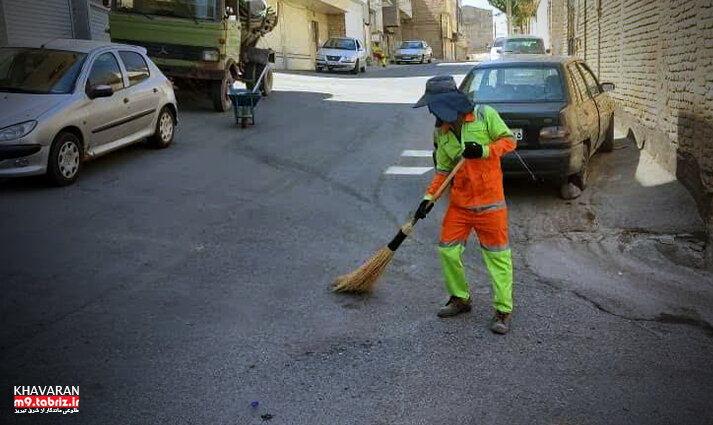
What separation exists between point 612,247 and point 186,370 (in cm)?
431

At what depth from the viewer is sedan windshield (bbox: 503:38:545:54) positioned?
873 inches

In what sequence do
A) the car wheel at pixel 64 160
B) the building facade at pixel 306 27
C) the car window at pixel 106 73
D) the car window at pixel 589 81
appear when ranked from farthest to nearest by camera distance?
the building facade at pixel 306 27 → the car window at pixel 589 81 → the car window at pixel 106 73 → the car wheel at pixel 64 160

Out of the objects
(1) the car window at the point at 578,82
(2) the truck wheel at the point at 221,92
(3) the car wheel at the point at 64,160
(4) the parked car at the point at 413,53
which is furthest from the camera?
(4) the parked car at the point at 413,53

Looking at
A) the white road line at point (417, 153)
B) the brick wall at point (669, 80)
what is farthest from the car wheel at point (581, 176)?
the white road line at point (417, 153)

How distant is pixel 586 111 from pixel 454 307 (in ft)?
15.1

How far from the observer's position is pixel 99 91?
27.9 feet

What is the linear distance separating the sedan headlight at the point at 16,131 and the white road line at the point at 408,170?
4407mm

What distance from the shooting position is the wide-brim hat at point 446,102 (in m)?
4.44

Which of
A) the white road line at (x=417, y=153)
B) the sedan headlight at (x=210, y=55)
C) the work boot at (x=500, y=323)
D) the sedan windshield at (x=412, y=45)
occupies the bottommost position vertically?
the work boot at (x=500, y=323)

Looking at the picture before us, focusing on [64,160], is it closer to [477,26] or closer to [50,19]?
[50,19]

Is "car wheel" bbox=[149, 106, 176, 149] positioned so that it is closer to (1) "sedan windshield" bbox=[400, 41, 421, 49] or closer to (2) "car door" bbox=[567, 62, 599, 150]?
(2) "car door" bbox=[567, 62, 599, 150]

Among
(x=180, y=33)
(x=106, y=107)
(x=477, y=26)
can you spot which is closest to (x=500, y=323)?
(x=106, y=107)

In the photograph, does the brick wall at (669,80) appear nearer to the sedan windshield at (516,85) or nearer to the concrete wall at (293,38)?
the sedan windshield at (516,85)

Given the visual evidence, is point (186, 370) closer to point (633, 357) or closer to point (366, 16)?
point (633, 357)
